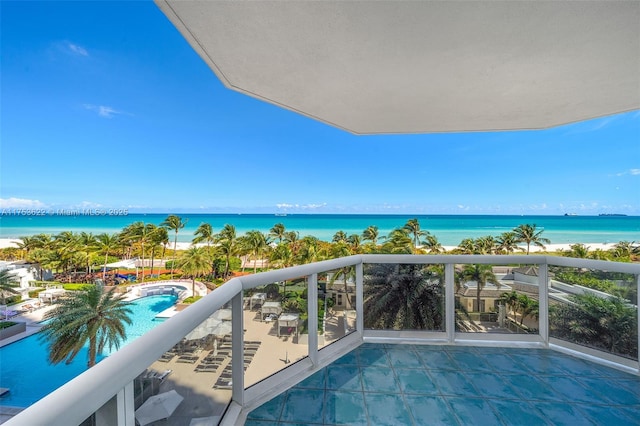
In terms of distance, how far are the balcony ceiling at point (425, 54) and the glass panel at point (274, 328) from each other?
176cm

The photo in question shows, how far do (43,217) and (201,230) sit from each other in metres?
39.8

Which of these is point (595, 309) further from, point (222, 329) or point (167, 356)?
point (167, 356)

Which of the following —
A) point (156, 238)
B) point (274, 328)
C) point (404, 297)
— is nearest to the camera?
point (274, 328)

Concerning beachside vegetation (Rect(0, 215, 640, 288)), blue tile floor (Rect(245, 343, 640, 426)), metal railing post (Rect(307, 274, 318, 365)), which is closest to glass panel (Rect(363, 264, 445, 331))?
blue tile floor (Rect(245, 343, 640, 426))

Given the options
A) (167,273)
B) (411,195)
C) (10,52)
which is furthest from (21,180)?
(411,195)

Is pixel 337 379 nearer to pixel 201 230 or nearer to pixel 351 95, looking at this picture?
pixel 351 95

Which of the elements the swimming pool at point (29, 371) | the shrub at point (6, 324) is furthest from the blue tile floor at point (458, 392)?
the shrub at point (6, 324)

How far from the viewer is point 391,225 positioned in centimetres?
3909

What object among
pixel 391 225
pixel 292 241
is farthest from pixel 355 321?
pixel 391 225

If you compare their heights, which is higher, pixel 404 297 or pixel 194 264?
pixel 404 297

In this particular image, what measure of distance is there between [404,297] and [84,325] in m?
11.7

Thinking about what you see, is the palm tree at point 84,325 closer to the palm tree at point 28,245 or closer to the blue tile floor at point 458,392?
the blue tile floor at point 458,392

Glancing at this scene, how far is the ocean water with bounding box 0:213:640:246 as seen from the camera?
31578mm

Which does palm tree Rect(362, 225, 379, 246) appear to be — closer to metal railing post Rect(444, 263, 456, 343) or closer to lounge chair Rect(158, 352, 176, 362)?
metal railing post Rect(444, 263, 456, 343)
